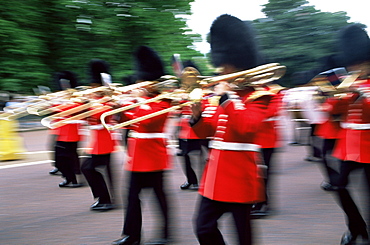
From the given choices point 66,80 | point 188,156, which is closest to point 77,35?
point 66,80

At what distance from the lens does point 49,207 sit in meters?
6.38

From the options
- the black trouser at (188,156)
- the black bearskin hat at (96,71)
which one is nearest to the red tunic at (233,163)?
the black bearskin hat at (96,71)

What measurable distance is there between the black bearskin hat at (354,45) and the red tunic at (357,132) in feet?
1.68

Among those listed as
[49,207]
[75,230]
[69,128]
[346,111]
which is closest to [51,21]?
[69,128]

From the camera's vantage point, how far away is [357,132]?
435 centimetres

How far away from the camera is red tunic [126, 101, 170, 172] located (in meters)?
4.57

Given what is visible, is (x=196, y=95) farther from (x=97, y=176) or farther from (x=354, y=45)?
(x=97, y=176)

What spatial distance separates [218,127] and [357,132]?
1617 millimetres

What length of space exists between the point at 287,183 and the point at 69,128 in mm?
3293

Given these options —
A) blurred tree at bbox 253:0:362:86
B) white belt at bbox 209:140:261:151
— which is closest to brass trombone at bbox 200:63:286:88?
white belt at bbox 209:140:261:151

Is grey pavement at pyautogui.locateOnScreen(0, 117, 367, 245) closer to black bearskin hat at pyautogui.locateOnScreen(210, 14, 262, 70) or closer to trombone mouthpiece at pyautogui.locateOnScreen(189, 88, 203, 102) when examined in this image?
trombone mouthpiece at pyautogui.locateOnScreen(189, 88, 203, 102)

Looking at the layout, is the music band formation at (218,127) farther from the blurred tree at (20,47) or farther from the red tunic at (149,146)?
the blurred tree at (20,47)

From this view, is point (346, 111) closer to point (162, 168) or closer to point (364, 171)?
point (364, 171)

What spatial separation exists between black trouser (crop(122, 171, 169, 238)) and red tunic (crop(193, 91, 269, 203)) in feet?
4.13
